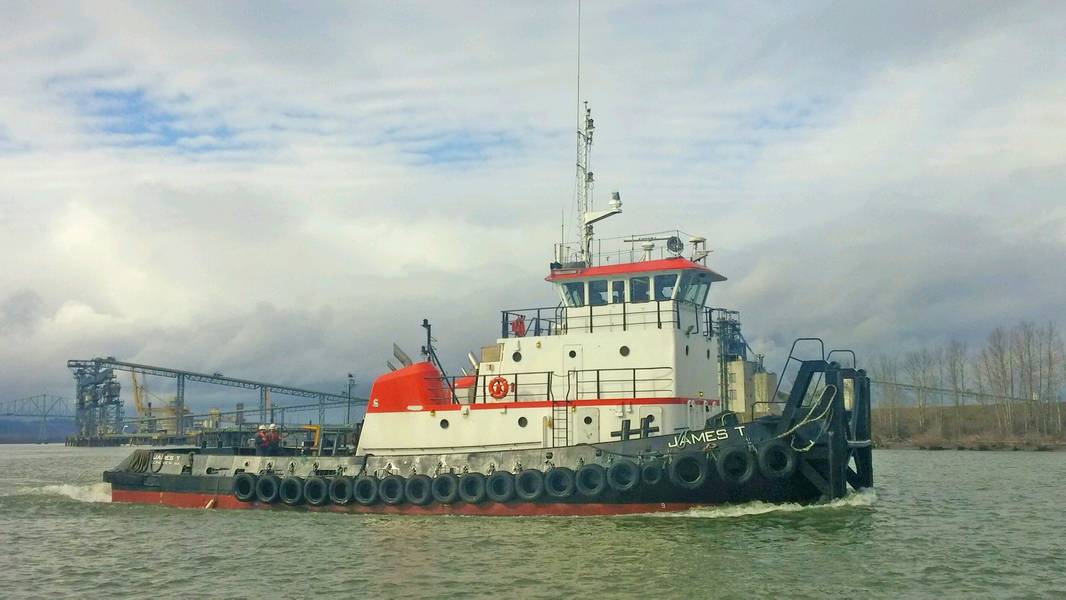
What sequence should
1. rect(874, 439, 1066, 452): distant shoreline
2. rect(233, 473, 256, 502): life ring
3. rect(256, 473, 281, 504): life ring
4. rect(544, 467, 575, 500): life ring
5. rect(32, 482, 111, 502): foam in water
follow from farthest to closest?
rect(874, 439, 1066, 452): distant shoreline < rect(32, 482, 111, 502): foam in water < rect(233, 473, 256, 502): life ring < rect(256, 473, 281, 504): life ring < rect(544, 467, 575, 500): life ring

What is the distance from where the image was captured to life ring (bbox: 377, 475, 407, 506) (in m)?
16.2

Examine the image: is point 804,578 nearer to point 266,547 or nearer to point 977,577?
point 977,577

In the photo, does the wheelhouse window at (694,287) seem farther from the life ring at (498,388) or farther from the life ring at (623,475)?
the life ring at (498,388)

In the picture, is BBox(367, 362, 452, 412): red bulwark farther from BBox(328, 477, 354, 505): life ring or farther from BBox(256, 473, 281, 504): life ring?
BBox(256, 473, 281, 504): life ring

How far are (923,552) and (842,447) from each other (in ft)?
7.54

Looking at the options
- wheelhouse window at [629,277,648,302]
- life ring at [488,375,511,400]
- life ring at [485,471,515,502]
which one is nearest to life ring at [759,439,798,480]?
wheelhouse window at [629,277,648,302]

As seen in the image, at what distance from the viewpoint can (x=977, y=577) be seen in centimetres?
1134

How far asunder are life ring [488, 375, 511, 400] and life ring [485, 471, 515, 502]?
1575 millimetres

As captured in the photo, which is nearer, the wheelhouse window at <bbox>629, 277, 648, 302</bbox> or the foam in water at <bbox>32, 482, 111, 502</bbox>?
the wheelhouse window at <bbox>629, 277, 648, 302</bbox>

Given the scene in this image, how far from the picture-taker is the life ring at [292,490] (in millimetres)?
17281

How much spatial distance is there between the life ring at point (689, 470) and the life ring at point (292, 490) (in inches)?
296

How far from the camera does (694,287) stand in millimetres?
16828

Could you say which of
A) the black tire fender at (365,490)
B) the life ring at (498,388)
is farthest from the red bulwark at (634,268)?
the black tire fender at (365,490)

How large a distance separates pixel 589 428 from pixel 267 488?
22.3 feet
